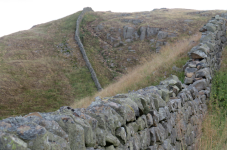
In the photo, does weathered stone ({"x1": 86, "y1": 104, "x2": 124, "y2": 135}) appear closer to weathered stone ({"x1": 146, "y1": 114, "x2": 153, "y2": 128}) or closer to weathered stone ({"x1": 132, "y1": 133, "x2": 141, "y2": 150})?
weathered stone ({"x1": 132, "y1": 133, "x2": 141, "y2": 150})

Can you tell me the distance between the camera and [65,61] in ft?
74.1

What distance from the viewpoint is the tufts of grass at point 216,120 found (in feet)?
15.0

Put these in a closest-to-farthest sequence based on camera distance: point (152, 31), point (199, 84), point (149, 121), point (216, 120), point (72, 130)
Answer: point (72, 130)
point (149, 121)
point (216, 120)
point (199, 84)
point (152, 31)

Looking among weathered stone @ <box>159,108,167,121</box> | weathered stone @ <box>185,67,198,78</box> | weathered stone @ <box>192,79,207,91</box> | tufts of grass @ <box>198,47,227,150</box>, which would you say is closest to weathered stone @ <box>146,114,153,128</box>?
weathered stone @ <box>159,108,167,121</box>

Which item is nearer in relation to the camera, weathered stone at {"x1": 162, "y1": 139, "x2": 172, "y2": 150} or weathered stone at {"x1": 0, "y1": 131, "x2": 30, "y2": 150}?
weathered stone at {"x1": 0, "y1": 131, "x2": 30, "y2": 150}

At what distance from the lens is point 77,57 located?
78.6 feet

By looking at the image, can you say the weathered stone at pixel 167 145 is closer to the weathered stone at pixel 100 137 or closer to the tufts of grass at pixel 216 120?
the tufts of grass at pixel 216 120

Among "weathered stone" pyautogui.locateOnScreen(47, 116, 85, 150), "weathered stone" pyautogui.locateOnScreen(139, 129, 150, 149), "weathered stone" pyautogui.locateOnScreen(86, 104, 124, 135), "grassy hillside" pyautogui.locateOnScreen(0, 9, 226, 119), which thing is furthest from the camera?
"grassy hillside" pyautogui.locateOnScreen(0, 9, 226, 119)

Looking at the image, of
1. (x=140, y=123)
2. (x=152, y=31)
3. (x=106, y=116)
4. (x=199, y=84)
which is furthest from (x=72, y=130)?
(x=152, y=31)

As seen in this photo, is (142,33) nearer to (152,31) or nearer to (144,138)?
(152,31)

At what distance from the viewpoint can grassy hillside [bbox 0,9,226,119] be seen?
13227mm

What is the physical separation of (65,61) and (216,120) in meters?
19.5

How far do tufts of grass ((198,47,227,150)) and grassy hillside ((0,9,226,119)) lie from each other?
1870 mm

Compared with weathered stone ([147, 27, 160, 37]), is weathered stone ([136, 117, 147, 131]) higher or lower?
lower
